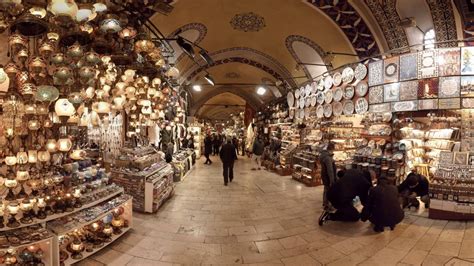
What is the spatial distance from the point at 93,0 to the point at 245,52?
855 centimetres

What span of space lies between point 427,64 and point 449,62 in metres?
0.33

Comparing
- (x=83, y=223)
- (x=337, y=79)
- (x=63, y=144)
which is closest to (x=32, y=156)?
(x=63, y=144)

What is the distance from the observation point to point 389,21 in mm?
6051

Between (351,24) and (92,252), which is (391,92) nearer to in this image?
(351,24)

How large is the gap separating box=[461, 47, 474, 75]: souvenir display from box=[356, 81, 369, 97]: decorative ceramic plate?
177 cm

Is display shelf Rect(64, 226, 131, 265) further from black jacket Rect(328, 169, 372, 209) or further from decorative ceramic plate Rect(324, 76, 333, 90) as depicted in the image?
decorative ceramic plate Rect(324, 76, 333, 90)

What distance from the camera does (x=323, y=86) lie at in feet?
25.4

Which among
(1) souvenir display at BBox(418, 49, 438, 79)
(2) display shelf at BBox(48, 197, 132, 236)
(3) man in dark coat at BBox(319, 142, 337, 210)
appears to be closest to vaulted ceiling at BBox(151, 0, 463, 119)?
(1) souvenir display at BBox(418, 49, 438, 79)

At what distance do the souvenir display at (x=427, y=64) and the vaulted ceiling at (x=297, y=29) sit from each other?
27.4 inches

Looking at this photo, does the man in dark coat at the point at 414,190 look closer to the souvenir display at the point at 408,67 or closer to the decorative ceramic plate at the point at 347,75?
the souvenir display at the point at 408,67

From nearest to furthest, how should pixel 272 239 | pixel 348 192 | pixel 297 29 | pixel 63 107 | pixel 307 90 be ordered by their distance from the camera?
1. pixel 63 107
2. pixel 272 239
3. pixel 348 192
4. pixel 297 29
5. pixel 307 90

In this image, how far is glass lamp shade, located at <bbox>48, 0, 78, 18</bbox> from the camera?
2.28m

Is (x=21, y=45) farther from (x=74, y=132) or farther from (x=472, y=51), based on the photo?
(x=472, y=51)

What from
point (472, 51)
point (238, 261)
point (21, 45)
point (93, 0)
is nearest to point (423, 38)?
point (472, 51)
